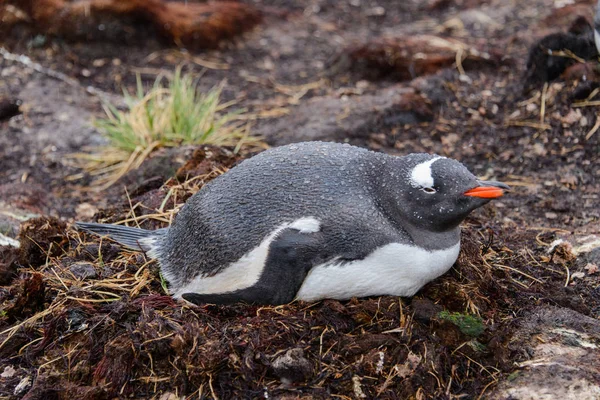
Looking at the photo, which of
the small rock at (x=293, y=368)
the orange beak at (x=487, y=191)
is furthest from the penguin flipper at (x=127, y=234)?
the orange beak at (x=487, y=191)

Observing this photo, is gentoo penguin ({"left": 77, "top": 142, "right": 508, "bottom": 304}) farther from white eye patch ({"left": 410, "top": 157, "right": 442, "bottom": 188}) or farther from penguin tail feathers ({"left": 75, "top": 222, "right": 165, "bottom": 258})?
penguin tail feathers ({"left": 75, "top": 222, "right": 165, "bottom": 258})

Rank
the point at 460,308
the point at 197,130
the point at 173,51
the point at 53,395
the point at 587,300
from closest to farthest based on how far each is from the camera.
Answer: the point at 53,395, the point at 460,308, the point at 587,300, the point at 197,130, the point at 173,51

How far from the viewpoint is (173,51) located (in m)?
8.16

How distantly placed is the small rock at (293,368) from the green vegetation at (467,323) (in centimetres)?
58

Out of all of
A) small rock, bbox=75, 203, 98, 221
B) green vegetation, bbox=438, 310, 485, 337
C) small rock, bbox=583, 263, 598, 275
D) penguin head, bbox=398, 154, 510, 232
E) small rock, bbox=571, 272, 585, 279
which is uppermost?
penguin head, bbox=398, 154, 510, 232

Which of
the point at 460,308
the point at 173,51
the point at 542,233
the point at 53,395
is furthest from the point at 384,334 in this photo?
the point at 173,51

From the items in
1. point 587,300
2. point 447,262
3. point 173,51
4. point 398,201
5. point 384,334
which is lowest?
point 173,51

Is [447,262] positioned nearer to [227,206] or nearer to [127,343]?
[227,206]

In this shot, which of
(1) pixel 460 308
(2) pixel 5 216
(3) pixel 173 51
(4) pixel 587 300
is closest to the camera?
(1) pixel 460 308

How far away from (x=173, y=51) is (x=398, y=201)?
5596 millimetres

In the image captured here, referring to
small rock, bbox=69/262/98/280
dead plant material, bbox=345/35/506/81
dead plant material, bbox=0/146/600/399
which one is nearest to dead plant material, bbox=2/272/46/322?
dead plant material, bbox=0/146/600/399

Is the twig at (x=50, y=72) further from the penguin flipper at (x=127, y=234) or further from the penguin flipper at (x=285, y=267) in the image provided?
the penguin flipper at (x=285, y=267)

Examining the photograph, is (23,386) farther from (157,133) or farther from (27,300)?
(157,133)

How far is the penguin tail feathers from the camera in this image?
3.63 metres
